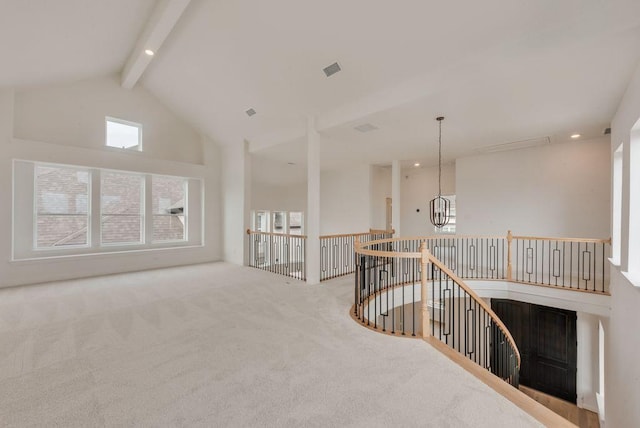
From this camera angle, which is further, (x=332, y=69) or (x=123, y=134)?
(x=123, y=134)

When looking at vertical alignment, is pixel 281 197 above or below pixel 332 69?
below

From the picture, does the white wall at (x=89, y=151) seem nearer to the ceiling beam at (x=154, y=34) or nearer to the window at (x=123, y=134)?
the window at (x=123, y=134)

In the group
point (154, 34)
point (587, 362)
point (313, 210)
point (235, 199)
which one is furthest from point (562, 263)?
point (154, 34)

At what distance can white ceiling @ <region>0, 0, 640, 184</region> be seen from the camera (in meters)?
3.17

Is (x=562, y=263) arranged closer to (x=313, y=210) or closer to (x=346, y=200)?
(x=313, y=210)

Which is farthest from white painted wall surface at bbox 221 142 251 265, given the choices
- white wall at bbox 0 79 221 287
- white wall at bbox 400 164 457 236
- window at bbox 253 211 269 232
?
white wall at bbox 400 164 457 236

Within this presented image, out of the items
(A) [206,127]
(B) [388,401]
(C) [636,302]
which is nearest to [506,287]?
(C) [636,302]

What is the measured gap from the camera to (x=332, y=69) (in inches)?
176

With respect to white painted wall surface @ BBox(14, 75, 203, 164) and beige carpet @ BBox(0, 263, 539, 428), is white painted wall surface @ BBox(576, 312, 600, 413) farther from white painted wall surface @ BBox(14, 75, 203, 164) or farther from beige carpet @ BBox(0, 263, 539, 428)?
white painted wall surface @ BBox(14, 75, 203, 164)

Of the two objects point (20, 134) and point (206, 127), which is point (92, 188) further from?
point (206, 127)

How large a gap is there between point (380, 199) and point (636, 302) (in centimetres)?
697

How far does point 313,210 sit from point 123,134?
502cm

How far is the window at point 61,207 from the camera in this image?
18.8 feet

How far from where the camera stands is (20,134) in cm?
539
